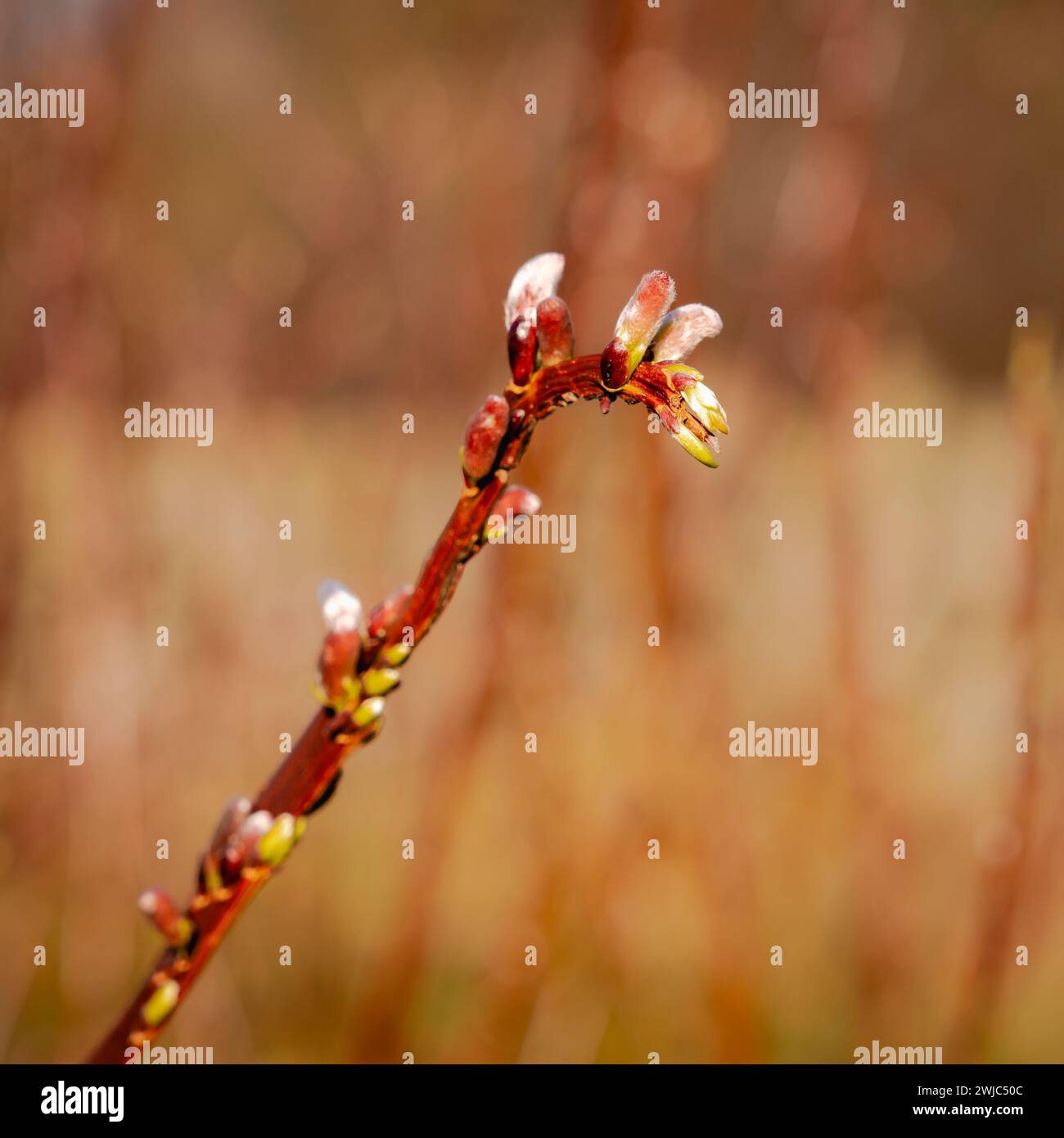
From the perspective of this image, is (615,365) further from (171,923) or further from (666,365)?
(171,923)

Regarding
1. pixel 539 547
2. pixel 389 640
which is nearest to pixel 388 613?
pixel 389 640

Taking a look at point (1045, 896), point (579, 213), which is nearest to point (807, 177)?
point (579, 213)

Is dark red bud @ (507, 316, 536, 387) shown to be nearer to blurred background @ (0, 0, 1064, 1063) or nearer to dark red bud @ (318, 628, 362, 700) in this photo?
dark red bud @ (318, 628, 362, 700)

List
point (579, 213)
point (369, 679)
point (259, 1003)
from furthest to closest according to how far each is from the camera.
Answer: point (259, 1003), point (579, 213), point (369, 679)

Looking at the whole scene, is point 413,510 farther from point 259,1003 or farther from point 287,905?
point 259,1003

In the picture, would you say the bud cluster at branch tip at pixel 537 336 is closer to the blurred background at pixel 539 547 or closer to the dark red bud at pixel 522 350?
the dark red bud at pixel 522 350
